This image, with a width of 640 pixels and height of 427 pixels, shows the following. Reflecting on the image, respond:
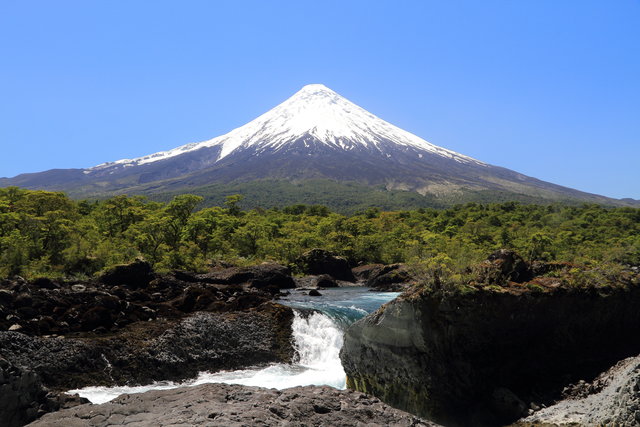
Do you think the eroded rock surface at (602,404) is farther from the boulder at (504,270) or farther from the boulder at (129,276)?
the boulder at (129,276)

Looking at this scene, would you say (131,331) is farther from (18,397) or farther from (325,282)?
(325,282)

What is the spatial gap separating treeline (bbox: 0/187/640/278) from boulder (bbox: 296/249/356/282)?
1.12 m

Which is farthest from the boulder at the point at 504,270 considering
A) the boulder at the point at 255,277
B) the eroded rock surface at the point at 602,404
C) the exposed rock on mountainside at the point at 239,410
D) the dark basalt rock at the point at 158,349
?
the boulder at the point at 255,277

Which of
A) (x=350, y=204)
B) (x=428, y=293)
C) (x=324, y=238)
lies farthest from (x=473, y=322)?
(x=350, y=204)

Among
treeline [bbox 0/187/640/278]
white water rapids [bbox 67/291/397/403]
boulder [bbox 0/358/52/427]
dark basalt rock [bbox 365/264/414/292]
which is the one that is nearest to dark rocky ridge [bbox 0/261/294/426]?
white water rapids [bbox 67/291/397/403]

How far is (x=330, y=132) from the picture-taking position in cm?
17888

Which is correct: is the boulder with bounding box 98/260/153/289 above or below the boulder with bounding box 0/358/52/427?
below

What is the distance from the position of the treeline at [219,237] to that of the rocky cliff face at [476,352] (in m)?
9.93

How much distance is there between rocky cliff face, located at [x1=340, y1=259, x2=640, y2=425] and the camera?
1005cm

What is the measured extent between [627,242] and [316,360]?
3397cm

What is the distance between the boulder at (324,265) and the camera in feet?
116

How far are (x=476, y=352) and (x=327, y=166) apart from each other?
13646 centimetres

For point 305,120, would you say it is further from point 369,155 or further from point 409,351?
point 409,351

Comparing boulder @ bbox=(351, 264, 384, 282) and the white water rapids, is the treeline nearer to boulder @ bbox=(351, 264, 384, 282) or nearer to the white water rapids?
boulder @ bbox=(351, 264, 384, 282)
